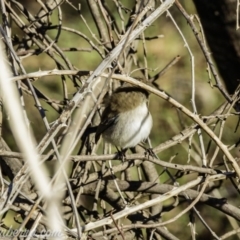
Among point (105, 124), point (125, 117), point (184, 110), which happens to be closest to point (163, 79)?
point (125, 117)

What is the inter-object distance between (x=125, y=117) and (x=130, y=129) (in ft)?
0.30

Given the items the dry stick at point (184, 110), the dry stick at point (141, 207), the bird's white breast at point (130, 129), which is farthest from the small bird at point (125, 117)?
the dry stick at point (184, 110)

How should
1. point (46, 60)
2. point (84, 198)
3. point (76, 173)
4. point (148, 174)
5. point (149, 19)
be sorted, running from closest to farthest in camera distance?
1. point (149, 19)
2. point (76, 173)
3. point (148, 174)
4. point (84, 198)
5. point (46, 60)

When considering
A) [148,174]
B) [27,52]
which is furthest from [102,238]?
[27,52]

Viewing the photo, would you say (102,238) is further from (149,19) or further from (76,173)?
(149,19)

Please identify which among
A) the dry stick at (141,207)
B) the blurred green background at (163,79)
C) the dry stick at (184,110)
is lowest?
the blurred green background at (163,79)

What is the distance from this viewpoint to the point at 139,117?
3846 mm

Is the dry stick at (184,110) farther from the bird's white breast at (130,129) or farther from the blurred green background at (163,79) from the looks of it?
the blurred green background at (163,79)

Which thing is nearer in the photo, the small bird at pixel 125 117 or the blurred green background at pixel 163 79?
the small bird at pixel 125 117

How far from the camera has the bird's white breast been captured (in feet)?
12.0

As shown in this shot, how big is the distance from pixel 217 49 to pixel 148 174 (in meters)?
0.79

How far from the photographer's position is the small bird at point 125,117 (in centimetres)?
372

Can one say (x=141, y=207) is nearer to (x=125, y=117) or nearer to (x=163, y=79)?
(x=125, y=117)

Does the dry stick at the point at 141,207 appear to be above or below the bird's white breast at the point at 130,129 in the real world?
above
